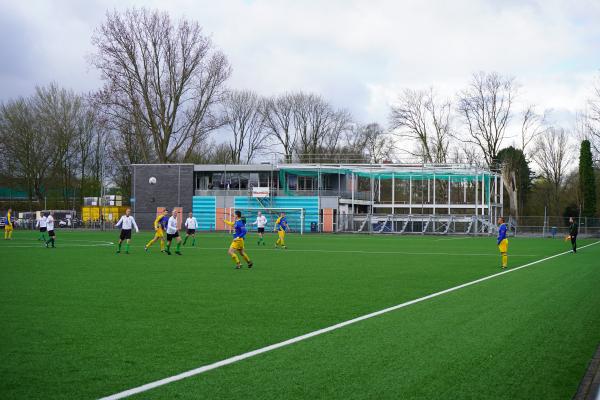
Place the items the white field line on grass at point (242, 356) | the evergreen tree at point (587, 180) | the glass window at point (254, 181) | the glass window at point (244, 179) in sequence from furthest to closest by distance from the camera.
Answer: the glass window at point (244, 179)
the glass window at point (254, 181)
the evergreen tree at point (587, 180)
the white field line on grass at point (242, 356)

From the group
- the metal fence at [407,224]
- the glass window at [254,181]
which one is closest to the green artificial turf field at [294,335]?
the metal fence at [407,224]

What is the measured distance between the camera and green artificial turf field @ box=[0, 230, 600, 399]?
21.2 feet

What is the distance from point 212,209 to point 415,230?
21.1 m

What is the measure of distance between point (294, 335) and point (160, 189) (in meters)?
60.0

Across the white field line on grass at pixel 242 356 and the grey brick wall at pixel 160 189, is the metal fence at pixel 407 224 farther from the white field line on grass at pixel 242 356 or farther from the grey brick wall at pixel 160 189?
the white field line on grass at pixel 242 356

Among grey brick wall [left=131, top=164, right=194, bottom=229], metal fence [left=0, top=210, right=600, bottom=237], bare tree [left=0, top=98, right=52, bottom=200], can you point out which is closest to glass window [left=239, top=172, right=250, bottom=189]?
metal fence [left=0, top=210, right=600, bottom=237]

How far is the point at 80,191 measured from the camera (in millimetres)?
79688

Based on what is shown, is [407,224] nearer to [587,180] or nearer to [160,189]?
[587,180]

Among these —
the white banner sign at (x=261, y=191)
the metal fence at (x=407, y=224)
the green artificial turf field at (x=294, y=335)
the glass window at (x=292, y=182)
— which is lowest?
the green artificial turf field at (x=294, y=335)

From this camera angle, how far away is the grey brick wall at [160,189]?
219ft

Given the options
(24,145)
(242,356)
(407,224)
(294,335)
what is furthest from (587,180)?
(242,356)

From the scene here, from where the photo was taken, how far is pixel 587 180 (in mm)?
66062

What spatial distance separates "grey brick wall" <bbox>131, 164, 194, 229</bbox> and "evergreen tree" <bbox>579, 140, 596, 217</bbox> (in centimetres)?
4074

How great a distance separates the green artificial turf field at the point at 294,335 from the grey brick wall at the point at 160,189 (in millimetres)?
49040
